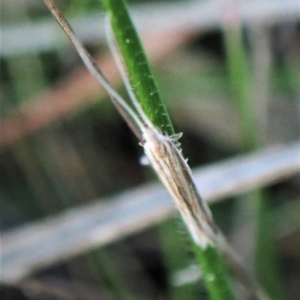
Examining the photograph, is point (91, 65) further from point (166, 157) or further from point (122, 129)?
point (122, 129)

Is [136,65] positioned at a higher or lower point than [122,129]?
higher

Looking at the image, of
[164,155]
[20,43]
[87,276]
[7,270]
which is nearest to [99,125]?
[20,43]

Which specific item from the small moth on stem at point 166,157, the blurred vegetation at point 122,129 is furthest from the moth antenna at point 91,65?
the blurred vegetation at point 122,129

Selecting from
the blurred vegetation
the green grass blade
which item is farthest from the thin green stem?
the blurred vegetation

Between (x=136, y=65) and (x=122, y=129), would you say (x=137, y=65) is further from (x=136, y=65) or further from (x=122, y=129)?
(x=122, y=129)

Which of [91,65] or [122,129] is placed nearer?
[91,65]

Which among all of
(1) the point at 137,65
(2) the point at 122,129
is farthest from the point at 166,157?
(2) the point at 122,129

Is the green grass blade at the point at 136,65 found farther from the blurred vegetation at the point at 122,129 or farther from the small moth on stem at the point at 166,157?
the blurred vegetation at the point at 122,129

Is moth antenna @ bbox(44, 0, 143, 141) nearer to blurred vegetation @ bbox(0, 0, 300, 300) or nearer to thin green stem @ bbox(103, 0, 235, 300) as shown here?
thin green stem @ bbox(103, 0, 235, 300)
